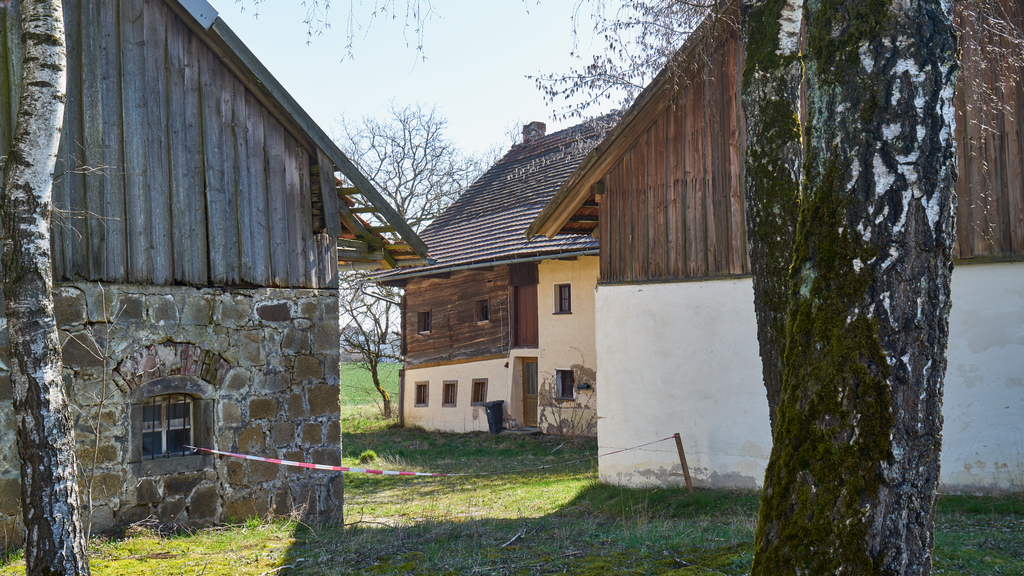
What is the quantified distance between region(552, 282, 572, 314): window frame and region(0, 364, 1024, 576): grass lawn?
501cm

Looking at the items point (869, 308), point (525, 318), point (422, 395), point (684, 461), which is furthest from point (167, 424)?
point (422, 395)

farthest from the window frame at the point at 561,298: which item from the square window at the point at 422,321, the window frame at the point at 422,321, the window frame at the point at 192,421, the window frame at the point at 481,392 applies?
the window frame at the point at 192,421

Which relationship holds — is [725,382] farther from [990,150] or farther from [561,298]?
[561,298]

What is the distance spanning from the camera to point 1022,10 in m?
8.23

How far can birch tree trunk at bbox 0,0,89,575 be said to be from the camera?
4.07 meters

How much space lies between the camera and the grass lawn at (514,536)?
197 inches

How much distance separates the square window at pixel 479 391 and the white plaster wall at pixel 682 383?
25.0 feet

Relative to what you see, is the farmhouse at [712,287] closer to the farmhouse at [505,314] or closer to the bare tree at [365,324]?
the farmhouse at [505,314]

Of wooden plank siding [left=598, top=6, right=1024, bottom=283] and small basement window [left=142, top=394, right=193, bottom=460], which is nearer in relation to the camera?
small basement window [left=142, top=394, right=193, bottom=460]

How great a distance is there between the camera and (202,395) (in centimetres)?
734

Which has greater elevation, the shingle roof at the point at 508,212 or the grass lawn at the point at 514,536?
the shingle roof at the point at 508,212

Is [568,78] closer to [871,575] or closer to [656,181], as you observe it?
[656,181]

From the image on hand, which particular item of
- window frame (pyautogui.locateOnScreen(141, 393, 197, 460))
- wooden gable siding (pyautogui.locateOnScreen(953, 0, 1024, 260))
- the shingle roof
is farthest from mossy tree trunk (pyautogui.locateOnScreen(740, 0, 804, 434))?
the shingle roof

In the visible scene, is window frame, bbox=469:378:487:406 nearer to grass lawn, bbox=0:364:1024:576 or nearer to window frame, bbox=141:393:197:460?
grass lawn, bbox=0:364:1024:576
